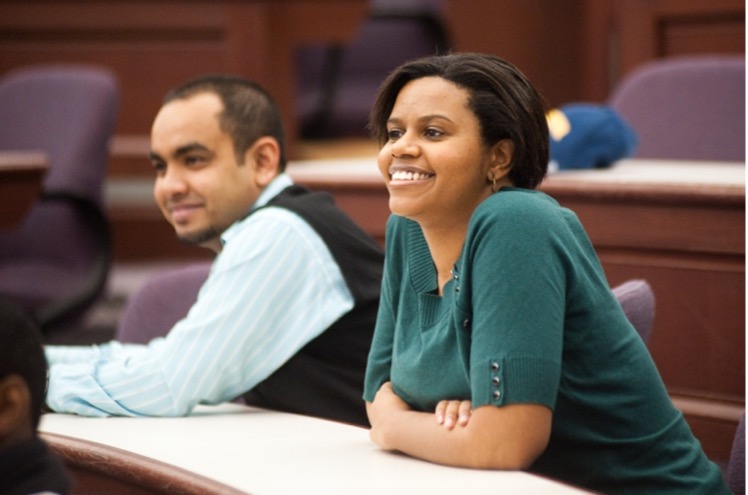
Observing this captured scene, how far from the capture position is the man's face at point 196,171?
2240 millimetres

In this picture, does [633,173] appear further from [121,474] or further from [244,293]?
[121,474]

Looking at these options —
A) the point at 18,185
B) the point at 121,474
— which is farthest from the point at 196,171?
the point at 18,185

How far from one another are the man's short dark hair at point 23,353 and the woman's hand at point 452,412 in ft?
1.62

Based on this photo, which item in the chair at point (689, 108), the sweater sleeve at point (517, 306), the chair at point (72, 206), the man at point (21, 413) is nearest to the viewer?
the man at point (21, 413)

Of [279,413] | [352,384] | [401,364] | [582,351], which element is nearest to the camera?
[582,351]

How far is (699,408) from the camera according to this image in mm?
2650

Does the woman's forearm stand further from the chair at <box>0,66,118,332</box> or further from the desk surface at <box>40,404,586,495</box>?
the chair at <box>0,66,118,332</box>

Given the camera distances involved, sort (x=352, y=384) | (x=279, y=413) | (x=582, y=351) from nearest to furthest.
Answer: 1. (x=582, y=351)
2. (x=279, y=413)
3. (x=352, y=384)

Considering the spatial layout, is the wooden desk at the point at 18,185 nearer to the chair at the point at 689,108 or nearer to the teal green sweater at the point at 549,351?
the chair at the point at 689,108

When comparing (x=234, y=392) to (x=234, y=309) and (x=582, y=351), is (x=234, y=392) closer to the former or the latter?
(x=234, y=309)

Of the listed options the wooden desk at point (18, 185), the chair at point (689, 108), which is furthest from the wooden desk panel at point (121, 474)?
the chair at point (689, 108)

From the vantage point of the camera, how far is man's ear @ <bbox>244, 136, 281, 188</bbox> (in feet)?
7.54

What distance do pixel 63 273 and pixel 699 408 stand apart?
2.09 meters

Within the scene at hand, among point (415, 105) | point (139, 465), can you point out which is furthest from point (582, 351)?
point (139, 465)
